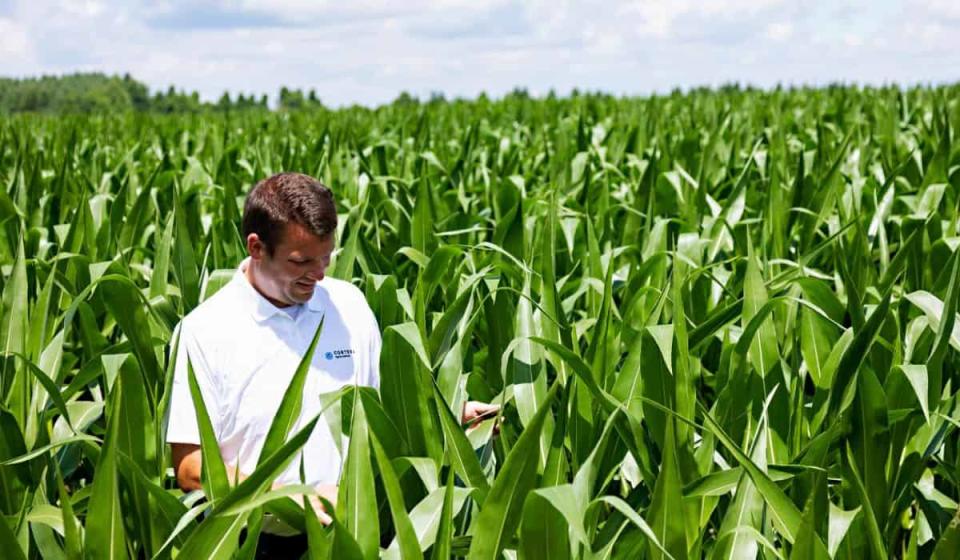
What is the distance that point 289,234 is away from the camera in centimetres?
235

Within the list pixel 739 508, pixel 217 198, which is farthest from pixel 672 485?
pixel 217 198

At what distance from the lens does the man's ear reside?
2.43 meters

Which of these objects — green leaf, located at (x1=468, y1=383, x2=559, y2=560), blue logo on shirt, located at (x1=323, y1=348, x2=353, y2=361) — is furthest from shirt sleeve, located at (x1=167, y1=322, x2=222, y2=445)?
green leaf, located at (x1=468, y1=383, x2=559, y2=560)

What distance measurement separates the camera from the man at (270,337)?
92.8 inches

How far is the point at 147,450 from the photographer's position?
2127mm

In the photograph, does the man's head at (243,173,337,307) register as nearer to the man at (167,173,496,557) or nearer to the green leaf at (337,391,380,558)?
the man at (167,173,496,557)

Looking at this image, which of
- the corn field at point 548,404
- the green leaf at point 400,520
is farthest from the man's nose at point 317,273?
the green leaf at point 400,520

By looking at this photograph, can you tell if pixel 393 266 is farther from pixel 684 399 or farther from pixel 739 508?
pixel 739 508

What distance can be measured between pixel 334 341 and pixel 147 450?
545 millimetres

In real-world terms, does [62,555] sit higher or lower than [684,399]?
lower

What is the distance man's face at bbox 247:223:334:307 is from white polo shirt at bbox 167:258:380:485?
0.04 meters

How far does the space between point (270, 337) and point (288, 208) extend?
0.31 metres

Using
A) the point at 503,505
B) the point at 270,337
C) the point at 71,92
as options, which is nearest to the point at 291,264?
the point at 270,337

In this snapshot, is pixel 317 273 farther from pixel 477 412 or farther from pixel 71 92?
pixel 71 92
